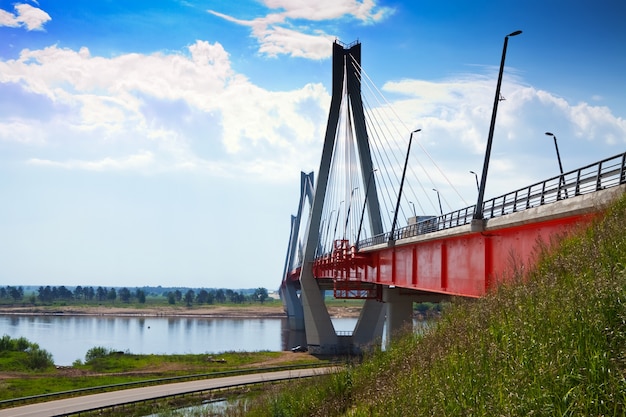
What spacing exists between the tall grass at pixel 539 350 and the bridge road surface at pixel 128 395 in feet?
45.2

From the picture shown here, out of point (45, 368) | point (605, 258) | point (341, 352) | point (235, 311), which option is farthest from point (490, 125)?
point (235, 311)

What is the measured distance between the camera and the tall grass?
6910 millimetres

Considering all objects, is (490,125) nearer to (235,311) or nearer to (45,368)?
(45,368)

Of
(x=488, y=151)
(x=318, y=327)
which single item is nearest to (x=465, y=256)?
(x=488, y=151)

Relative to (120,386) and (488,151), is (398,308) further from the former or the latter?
(488,151)

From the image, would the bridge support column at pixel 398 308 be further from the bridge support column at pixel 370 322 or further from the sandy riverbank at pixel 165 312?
the sandy riverbank at pixel 165 312

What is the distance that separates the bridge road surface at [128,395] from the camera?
92.8ft

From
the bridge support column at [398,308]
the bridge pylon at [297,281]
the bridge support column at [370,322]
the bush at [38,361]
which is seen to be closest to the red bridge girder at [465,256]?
the bridge support column at [398,308]

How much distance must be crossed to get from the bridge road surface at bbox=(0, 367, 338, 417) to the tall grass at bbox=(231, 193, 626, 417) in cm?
1378

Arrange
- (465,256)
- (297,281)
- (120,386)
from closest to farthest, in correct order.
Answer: (465,256)
(120,386)
(297,281)

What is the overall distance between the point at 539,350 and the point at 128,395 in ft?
93.8

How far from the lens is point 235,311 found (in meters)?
173

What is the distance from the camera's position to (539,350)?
309 inches

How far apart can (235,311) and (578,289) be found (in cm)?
16817
